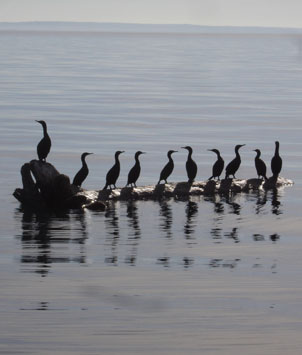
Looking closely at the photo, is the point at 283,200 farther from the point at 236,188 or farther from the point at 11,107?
the point at 11,107

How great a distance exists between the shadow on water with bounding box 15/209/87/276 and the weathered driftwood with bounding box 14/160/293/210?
552 mm

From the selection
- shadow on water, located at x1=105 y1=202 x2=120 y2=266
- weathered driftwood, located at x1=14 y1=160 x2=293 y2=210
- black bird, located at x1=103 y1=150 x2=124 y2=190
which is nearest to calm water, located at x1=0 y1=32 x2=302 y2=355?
shadow on water, located at x1=105 y1=202 x2=120 y2=266

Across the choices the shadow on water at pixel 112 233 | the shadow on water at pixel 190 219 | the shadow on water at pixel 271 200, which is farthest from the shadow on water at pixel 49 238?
the shadow on water at pixel 271 200

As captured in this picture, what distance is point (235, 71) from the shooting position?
127 meters

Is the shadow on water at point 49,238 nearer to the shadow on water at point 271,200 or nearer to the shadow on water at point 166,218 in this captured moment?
the shadow on water at point 166,218

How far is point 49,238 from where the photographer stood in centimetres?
2403

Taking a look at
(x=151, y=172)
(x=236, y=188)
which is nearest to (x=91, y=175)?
(x=151, y=172)

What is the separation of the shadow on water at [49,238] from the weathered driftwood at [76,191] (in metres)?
0.55

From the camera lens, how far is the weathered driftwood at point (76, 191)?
27.6 meters

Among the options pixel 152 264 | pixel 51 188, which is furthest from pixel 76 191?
pixel 152 264

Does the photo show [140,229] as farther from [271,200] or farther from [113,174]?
[271,200]

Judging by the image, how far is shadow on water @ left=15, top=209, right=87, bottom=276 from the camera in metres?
21.7

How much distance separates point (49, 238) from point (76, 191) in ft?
14.7

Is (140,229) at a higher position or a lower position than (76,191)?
lower
